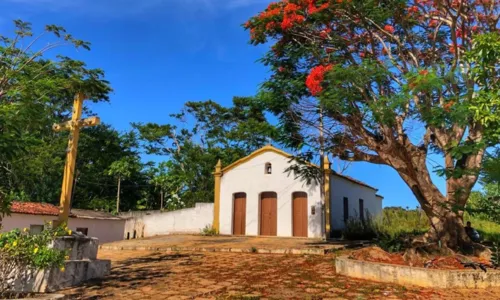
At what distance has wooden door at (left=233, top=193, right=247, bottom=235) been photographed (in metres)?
20.0

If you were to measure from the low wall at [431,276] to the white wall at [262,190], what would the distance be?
1085cm

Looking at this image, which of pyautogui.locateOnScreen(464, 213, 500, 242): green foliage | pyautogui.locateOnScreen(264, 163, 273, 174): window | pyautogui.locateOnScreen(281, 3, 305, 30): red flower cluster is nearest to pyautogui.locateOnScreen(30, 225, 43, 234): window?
pyautogui.locateOnScreen(281, 3, 305, 30): red flower cluster

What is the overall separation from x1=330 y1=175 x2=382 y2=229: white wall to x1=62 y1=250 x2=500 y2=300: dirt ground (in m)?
9.68

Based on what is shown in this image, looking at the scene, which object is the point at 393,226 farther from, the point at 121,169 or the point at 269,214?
the point at 121,169

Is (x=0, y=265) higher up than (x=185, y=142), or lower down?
lower down

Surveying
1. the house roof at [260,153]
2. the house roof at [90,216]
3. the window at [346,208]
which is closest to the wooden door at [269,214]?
the house roof at [260,153]

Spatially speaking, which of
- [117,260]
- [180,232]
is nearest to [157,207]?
[180,232]

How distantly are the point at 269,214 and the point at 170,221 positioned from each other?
613 cm

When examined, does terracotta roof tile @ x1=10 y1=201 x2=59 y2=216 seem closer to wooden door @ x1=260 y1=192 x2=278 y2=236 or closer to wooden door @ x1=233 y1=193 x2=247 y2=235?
wooden door @ x1=233 y1=193 x2=247 y2=235

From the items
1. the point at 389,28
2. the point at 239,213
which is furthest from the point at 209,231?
the point at 389,28

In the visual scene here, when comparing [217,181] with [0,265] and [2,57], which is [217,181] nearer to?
[2,57]

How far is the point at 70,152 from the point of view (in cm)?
786

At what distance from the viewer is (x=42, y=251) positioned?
19.1 feet

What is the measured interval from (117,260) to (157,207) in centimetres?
1842
